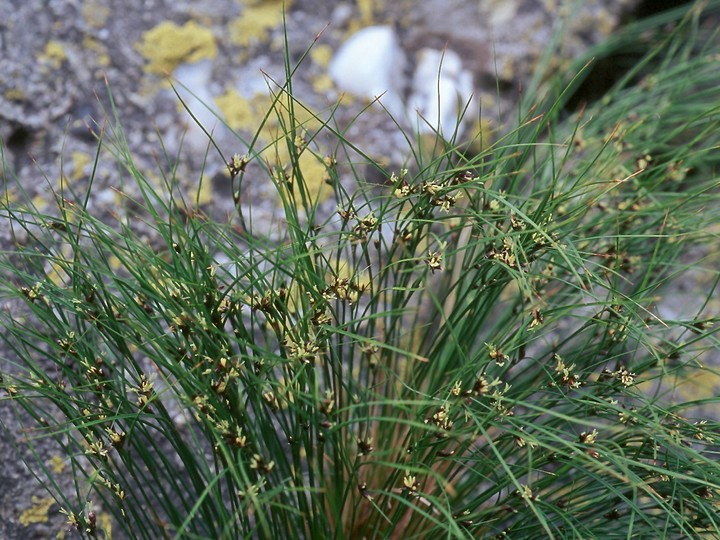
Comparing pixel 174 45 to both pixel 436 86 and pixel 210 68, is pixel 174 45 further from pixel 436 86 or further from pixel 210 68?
pixel 436 86

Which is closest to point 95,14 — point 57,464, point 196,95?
point 196,95

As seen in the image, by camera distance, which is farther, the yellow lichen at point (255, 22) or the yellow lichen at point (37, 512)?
the yellow lichen at point (255, 22)

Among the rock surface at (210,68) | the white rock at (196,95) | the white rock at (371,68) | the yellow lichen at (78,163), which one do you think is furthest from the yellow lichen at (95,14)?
the white rock at (371,68)

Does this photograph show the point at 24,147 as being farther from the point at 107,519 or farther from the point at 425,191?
the point at 425,191

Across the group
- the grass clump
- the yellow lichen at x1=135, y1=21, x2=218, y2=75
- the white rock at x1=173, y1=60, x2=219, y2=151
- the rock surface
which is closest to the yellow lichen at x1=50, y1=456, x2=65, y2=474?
the grass clump

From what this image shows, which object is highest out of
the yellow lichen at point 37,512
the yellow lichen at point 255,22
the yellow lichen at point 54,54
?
the yellow lichen at point 54,54

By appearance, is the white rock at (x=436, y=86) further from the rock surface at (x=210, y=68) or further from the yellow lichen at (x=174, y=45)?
the yellow lichen at (x=174, y=45)

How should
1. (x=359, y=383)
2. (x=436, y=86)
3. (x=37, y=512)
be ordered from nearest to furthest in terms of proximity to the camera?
(x=359, y=383) < (x=37, y=512) < (x=436, y=86)
